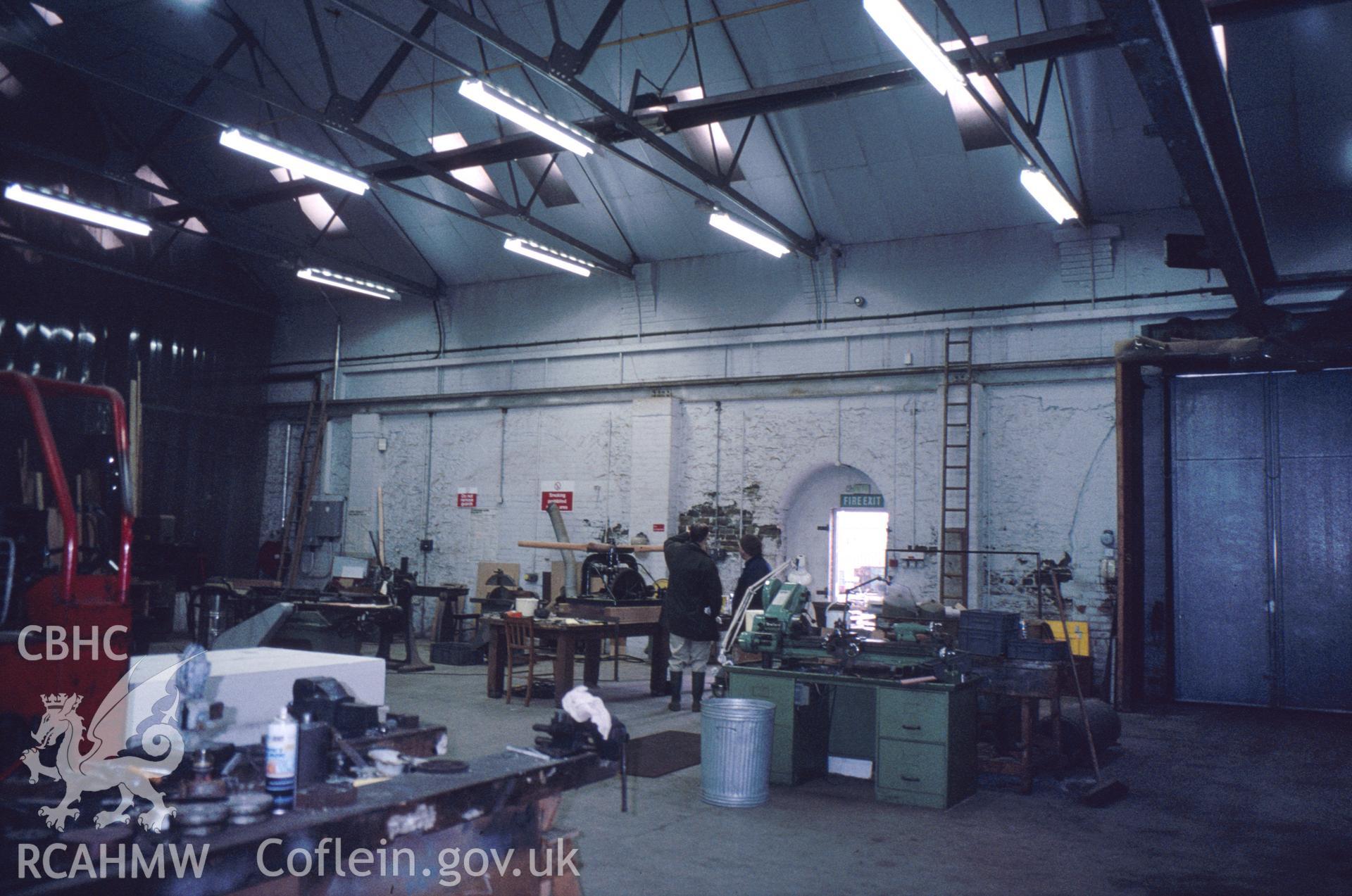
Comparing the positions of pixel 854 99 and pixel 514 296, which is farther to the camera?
pixel 514 296

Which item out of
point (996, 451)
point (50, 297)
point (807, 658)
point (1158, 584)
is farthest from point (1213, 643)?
point (50, 297)

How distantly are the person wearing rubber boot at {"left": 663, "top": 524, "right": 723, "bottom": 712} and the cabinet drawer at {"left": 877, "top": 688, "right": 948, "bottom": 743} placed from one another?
9.39 ft

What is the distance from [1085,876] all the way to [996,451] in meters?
7.23

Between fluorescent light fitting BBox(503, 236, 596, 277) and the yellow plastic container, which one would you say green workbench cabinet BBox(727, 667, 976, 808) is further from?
fluorescent light fitting BBox(503, 236, 596, 277)

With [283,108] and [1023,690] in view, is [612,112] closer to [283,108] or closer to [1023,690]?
[283,108]

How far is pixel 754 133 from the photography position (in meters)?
11.6

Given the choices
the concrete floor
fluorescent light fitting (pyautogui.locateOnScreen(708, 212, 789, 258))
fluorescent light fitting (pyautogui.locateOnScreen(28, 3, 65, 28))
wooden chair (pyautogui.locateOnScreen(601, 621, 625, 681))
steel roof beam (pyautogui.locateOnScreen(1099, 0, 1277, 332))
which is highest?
fluorescent light fitting (pyautogui.locateOnScreen(28, 3, 65, 28))

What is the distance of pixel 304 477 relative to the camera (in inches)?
658

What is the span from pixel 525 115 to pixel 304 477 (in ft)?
33.0

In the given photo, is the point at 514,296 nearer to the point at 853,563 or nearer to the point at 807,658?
the point at 853,563

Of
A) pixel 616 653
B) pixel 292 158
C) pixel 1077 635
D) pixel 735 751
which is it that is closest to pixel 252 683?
pixel 735 751

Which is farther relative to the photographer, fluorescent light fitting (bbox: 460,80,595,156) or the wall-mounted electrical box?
the wall-mounted electrical box

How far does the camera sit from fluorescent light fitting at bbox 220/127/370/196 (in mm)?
9102

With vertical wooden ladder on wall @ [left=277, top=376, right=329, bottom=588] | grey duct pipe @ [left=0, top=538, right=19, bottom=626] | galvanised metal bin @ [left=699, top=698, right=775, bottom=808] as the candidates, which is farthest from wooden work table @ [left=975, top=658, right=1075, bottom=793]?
vertical wooden ladder on wall @ [left=277, top=376, right=329, bottom=588]
